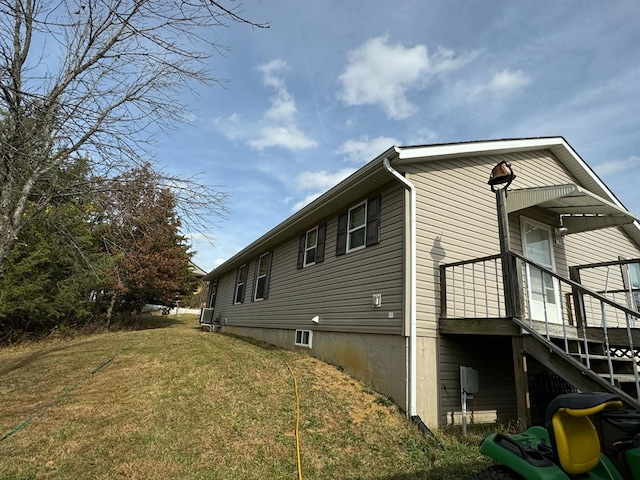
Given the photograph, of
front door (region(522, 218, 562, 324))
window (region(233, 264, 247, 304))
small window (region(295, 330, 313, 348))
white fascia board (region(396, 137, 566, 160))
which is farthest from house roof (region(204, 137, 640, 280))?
window (region(233, 264, 247, 304))

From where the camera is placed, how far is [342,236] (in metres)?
8.23

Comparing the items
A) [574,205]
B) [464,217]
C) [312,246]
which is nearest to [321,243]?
[312,246]

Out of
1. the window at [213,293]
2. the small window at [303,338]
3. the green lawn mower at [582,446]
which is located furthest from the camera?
the window at [213,293]

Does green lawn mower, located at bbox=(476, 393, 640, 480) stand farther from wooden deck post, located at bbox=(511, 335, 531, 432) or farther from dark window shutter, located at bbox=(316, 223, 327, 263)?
dark window shutter, located at bbox=(316, 223, 327, 263)

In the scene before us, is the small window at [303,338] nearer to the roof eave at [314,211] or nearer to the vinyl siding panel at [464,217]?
the roof eave at [314,211]

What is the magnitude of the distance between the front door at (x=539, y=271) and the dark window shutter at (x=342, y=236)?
3724mm

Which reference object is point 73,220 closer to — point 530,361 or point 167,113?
point 167,113

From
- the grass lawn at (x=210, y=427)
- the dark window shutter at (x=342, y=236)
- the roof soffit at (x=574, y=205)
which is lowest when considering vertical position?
the grass lawn at (x=210, y=427)

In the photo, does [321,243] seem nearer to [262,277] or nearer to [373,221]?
[373,221]

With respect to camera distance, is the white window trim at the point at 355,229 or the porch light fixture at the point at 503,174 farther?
the white window trim at the point at 355,229

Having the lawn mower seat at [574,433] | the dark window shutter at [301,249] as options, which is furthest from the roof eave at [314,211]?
the lawn mower seat at [574,433]

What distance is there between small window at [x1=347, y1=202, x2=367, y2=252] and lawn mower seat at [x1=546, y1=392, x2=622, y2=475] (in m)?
5.39

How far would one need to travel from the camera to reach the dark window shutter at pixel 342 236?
8094mm

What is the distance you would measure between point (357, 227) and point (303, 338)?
132 inches
